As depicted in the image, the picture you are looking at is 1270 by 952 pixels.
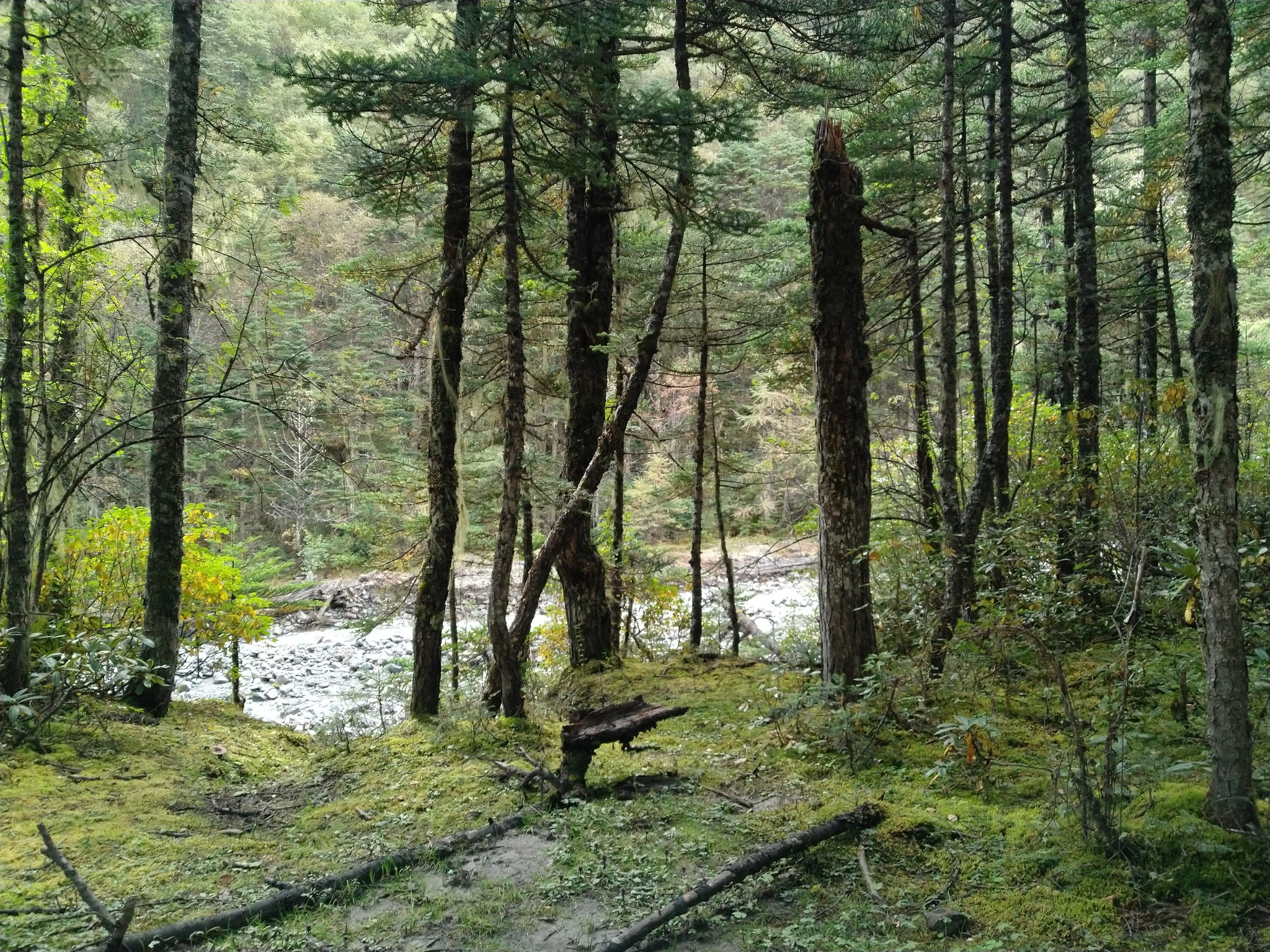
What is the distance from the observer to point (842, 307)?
21.4ft

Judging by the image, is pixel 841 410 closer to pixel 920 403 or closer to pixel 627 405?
pixel 627 405

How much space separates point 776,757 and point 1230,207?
4580mm

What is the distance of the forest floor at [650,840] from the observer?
349 cm

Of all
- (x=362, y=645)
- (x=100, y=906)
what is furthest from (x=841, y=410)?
(x=362, y=645)

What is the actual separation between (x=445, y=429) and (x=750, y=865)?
541 cm

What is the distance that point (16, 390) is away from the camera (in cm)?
593

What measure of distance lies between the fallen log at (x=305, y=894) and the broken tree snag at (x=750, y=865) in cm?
153

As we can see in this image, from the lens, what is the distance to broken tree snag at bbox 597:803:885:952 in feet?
11.3

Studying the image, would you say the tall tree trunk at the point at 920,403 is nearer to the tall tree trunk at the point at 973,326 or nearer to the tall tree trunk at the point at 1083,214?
the tall tree trunk at the point at 973,326

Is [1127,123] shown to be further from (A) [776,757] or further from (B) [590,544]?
(A) [776,757]

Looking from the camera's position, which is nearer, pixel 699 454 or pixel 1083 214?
pixel 1083 214

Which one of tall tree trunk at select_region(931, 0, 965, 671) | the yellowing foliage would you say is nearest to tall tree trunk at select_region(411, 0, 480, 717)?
the yellowing foliage

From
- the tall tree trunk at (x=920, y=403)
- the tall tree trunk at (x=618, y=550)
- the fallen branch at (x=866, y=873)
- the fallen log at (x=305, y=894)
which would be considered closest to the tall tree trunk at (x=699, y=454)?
the tall tree trunk at (x=618, y=550)

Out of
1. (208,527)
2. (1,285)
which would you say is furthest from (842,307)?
(208,527)
